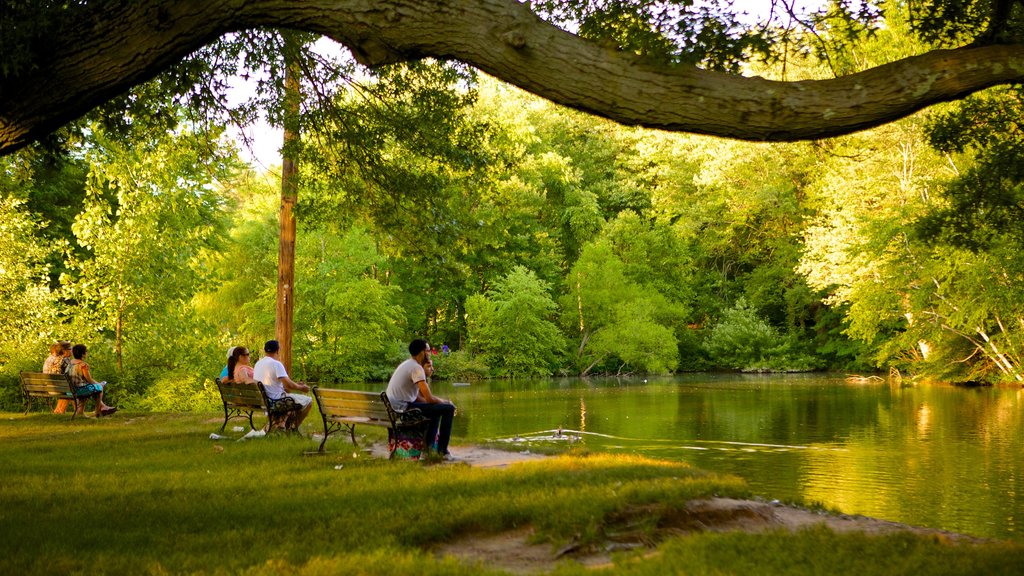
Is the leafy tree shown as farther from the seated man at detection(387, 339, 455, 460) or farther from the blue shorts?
the seated man at detection(387, 339, 455, 460)

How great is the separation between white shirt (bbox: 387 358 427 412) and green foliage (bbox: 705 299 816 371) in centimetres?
4014

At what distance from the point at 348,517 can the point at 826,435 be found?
14284 millimetres

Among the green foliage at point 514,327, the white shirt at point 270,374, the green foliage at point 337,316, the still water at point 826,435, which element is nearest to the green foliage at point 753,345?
the green foliage at point 514,327

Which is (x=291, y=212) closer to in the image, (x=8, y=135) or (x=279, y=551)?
(x=8, y=135)

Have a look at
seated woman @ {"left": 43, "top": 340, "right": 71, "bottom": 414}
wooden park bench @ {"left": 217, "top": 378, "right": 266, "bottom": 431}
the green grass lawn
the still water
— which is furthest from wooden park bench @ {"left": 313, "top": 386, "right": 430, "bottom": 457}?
seated woman @ {"left": 43, "top": 340, "right": 71, "bottom": 414}

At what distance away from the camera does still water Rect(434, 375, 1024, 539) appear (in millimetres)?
11602

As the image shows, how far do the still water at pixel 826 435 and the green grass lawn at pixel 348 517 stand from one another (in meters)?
2.29

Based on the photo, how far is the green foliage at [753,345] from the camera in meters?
48.5

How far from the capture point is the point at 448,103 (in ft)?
46.2

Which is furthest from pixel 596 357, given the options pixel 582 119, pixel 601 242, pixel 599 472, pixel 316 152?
pixel 599 472

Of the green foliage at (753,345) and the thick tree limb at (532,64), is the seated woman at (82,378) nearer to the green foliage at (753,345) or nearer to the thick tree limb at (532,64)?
the thick tree limb at (532,64)

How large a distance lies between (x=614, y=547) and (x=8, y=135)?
5146 mm

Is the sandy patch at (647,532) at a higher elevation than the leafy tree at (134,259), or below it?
below

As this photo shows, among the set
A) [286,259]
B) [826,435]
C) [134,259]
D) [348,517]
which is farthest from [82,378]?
[826,435]
